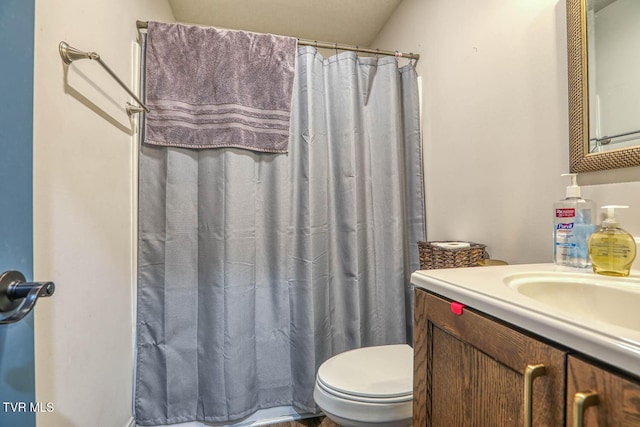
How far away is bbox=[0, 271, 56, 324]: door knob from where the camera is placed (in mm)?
440

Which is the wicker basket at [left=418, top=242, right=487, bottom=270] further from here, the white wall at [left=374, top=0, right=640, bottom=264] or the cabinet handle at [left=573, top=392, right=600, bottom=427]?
the cabinet handle at [left=573, top=392, right=600, bottom=427]

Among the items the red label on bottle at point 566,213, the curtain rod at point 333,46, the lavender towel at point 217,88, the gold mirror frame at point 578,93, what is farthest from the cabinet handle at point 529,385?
the curtain rod at point 333,46

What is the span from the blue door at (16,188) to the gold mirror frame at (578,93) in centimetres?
130

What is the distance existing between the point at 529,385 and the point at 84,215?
3.93 ft

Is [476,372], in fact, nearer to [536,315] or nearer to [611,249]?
[536,315]

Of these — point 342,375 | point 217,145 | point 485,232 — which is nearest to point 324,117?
point 217,145

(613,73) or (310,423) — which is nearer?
(613,73)

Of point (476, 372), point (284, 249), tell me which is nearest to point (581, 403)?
point (476, 372)

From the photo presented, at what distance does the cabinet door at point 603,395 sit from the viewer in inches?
12.2

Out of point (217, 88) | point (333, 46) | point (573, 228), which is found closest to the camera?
point (573, 228)

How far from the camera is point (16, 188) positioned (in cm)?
48

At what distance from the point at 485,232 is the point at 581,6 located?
76 centimetres

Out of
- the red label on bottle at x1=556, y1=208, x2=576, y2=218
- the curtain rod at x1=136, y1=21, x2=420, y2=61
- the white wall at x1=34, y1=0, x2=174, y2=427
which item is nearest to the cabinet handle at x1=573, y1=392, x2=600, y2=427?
the red label on bottle at x1=556, y1=208, x2=576, y2=218

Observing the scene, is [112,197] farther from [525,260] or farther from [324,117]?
[525,260]
